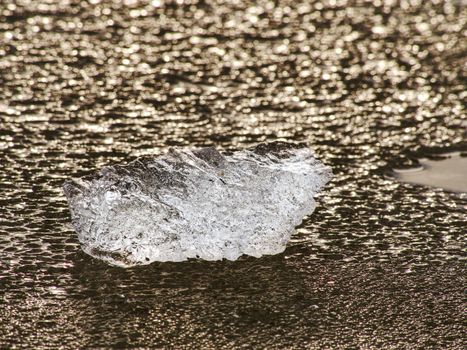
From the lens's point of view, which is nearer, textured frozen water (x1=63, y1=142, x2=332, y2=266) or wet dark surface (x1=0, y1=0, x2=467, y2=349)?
wet dark surface (x1=0, y1=0, x2=467, y2=349)

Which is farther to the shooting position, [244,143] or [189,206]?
[244,143]

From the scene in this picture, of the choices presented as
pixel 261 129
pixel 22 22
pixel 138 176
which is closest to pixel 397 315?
pixel 138 176

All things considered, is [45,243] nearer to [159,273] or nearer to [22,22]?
[159,273]

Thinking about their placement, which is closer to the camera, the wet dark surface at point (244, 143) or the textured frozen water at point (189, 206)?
the wet dark surface at point (244, 143)
